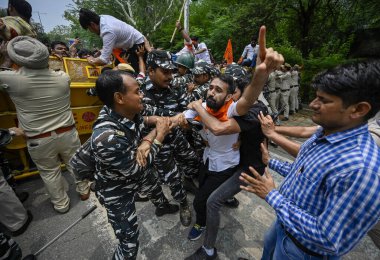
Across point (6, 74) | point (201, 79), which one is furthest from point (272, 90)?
point (6, 74)

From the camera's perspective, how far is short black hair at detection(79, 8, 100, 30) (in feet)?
11.4

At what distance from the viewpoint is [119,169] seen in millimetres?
1685

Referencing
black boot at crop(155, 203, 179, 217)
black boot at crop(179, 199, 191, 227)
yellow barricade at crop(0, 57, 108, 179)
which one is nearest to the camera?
black boot at crop(179, 199, 191, 227)

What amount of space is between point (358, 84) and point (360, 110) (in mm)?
137

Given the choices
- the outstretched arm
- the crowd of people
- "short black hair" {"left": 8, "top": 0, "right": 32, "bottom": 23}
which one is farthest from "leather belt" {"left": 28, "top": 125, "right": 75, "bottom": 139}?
the outstretched arm

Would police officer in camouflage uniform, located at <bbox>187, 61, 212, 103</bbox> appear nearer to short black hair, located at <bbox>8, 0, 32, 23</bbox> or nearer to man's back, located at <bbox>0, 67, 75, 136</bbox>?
man's back, located at <bbox>0, 67, 75, 136</bbox>

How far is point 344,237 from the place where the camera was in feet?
3.34

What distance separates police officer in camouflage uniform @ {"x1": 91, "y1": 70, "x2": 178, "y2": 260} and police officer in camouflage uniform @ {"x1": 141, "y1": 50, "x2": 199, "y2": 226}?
2.09ft

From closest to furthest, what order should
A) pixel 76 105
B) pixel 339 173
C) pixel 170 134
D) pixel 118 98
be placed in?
1. pixel 339 173
2. pixel 118 98
3. pixel 170 134
4. pixel 76 105

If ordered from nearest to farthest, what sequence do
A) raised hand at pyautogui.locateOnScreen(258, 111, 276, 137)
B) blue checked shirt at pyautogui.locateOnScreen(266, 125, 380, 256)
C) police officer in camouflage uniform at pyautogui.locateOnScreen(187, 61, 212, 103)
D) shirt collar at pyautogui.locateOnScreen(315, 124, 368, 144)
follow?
blue checked shirt at pyautogui.locateOnScreen(266, 125, 380, 256), shirt collar at pyautogui.locateOnScreen(315, 124, 368, 144), raised hand at pyautogui.locateOnScreen(258, 111, 276, 137), police officer in camouflage uniform at pyautogui.locateOnScreen(187, 61, 212, 103)

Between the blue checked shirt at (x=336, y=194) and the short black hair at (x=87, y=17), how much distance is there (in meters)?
3.87

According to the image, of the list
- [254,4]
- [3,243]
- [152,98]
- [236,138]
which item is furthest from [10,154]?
[254,4]

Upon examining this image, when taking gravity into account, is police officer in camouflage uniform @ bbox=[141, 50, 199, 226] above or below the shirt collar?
below

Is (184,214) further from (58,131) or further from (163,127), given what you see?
(58,131)
